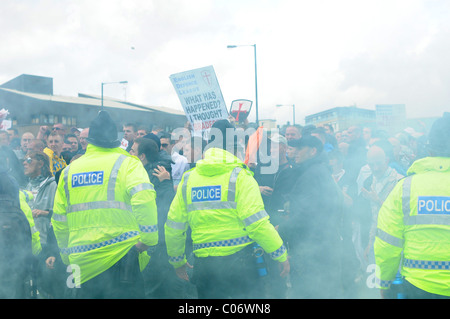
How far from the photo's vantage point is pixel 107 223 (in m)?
2.68

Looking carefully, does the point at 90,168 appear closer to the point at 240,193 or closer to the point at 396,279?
the point at 240,193

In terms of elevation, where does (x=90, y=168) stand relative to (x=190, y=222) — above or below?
above

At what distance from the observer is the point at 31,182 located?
4.13m

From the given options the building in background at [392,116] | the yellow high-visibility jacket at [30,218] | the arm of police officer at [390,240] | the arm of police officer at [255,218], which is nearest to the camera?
the arm of police officer at [390,240]

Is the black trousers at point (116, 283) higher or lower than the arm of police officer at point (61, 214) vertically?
lower

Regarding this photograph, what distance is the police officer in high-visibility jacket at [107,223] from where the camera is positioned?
2676 millimetres

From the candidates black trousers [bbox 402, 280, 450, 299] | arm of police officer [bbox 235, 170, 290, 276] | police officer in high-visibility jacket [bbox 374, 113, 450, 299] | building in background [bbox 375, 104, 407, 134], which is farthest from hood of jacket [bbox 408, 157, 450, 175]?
building in background [bbox 375, 104, 407, 134]

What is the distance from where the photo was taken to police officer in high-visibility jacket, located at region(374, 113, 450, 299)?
215 cm

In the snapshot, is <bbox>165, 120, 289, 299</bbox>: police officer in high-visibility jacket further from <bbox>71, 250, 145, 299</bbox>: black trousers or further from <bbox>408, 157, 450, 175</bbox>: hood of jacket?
<bbox>408, 157, 450, 175</bbox>: hood of jacket

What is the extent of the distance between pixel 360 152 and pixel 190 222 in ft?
13.3

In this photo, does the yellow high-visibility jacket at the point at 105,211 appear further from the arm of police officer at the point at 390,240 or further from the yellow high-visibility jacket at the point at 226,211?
the arm of police officer at the point at 390,240

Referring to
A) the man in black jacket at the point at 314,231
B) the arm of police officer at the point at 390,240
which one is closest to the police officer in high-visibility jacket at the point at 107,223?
the man in black jacket at the point at 314,231

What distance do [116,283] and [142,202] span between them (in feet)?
2.03
